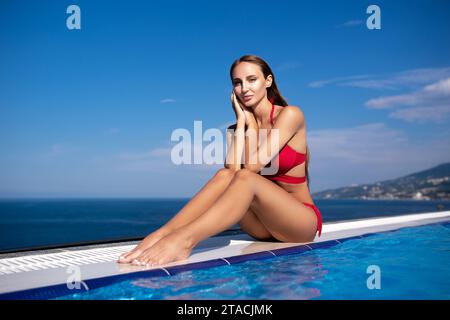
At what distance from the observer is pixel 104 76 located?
81.6 meters

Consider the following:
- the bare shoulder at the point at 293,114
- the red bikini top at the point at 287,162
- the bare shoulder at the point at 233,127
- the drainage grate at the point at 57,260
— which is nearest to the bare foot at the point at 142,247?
the drainage grate at the point at 57,260

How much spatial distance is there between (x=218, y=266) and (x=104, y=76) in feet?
277

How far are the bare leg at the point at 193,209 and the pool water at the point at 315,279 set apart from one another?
18.4 inches

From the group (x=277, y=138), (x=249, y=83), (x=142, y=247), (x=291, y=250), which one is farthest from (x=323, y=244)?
(x=142, y=247)

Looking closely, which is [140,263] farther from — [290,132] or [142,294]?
[290,132]

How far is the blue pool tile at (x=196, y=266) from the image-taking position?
2768 mm

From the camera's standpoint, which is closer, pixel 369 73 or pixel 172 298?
pixel 172 298

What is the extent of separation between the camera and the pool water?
2367 millimetres

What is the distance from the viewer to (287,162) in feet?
12.2

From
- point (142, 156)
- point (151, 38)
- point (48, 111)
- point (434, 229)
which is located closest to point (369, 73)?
point (151, 38)

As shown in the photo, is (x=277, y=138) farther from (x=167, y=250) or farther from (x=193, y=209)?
(x=167, y=250)

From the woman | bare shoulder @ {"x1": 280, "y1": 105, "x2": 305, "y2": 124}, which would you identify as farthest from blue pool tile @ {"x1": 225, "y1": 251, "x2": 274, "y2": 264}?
bare shoulder @ {"x1": 280, "y1": 105, "x2": 305, "y2": 124}

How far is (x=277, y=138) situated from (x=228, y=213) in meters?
0.94

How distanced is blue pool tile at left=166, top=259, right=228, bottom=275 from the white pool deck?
0.24 ft
